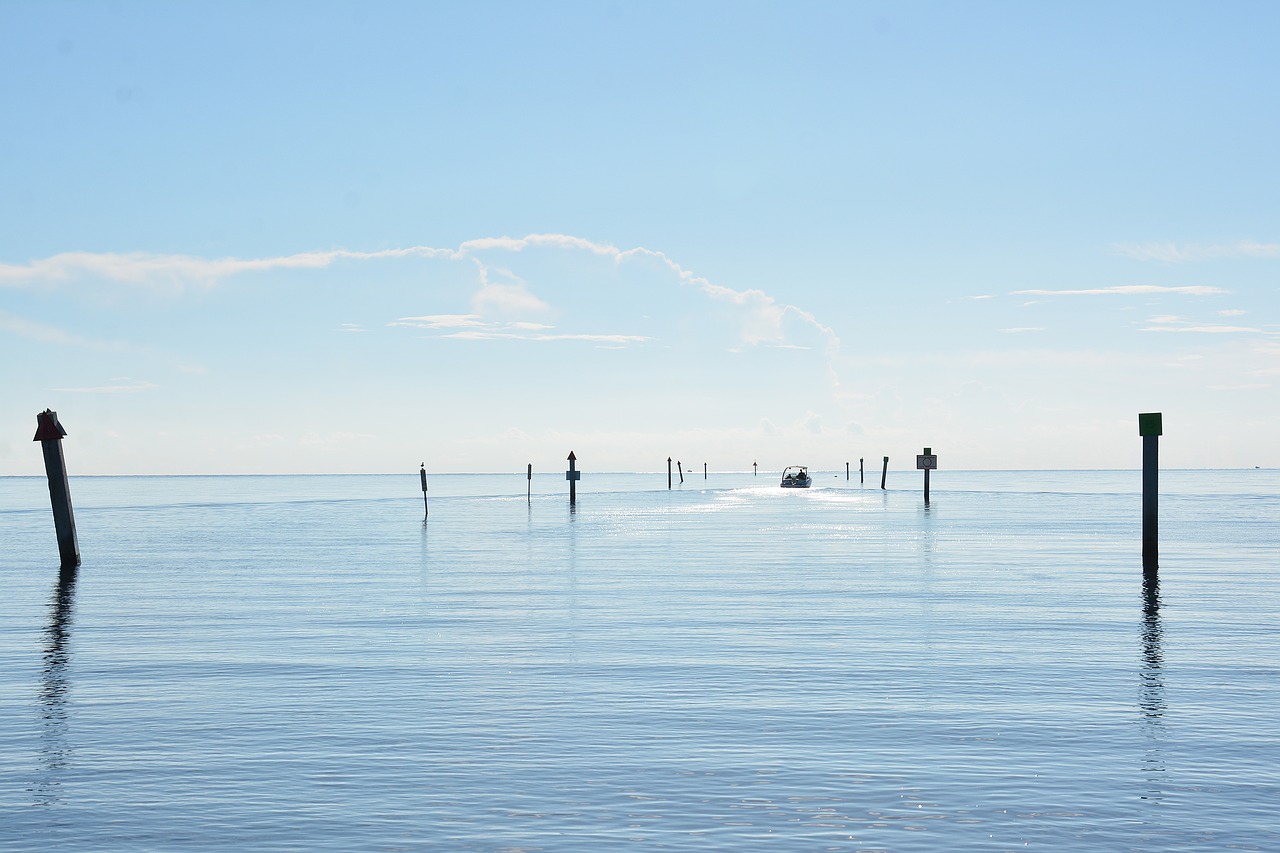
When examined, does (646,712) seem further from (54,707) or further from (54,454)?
(54,454)

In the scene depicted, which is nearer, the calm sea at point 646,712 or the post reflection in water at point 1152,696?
the calm sea at point 646,712

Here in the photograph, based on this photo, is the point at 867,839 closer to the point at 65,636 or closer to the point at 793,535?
the point at 65,636

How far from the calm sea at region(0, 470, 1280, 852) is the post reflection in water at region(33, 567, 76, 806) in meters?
0.05

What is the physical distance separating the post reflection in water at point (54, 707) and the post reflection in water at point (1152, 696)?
7655mm

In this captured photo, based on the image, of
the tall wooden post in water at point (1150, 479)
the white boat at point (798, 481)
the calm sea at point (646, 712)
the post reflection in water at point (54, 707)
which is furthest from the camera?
the white boat at point (798, 481)

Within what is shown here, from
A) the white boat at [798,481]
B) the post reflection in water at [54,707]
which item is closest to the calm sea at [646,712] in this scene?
the post reflection in water at [54,707]

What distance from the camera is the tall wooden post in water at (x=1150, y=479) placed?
2422 centimetres

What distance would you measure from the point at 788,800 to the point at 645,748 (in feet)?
5.93

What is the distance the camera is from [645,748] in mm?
9242

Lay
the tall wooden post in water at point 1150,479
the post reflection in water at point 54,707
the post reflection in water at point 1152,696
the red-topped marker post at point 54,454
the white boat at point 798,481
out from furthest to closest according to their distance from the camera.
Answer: the white boat at point 798,481, the red-topped marker post at point 54,454, the tall wooden post in water at point 1150,479, the post reflection in water at point 1152,696, the post reflection in water at point 54,707

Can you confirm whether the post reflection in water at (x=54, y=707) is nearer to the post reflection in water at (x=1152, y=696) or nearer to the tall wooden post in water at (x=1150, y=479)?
the post reflection in water at (x=1152, y=696)

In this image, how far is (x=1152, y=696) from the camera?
1145 centimetres

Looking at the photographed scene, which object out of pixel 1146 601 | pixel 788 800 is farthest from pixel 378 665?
pixel 1146 601

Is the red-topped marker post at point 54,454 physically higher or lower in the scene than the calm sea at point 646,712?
higher
